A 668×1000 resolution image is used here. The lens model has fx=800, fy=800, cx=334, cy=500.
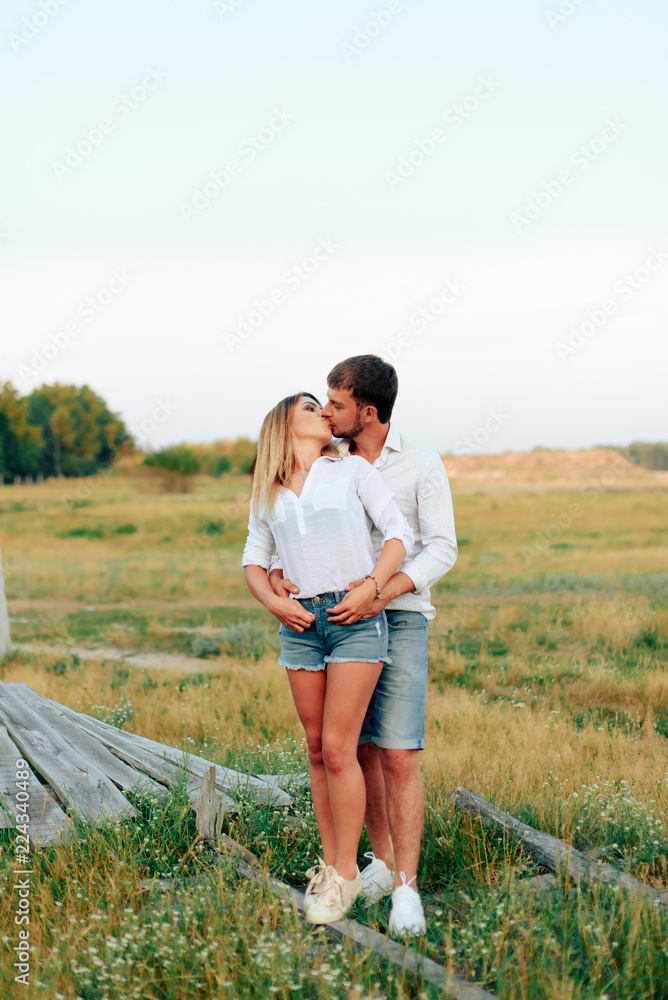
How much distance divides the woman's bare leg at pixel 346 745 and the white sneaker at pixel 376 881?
0.22 metres

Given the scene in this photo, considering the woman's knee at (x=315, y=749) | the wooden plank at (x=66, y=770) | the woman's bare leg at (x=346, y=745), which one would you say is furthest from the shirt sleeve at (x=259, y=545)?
the wooden plank at (x=66, y=770)

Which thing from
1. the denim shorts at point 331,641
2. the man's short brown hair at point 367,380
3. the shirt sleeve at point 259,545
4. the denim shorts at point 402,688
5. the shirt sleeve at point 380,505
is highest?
the man's short brown hair at point 367,380

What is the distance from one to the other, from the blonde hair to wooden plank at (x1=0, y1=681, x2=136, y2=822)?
1.61 metres

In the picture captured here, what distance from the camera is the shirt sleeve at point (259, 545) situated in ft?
11.4

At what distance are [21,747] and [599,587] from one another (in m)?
13.1

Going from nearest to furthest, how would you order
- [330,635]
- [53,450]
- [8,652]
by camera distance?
[330,635], [8,652], [53,450]

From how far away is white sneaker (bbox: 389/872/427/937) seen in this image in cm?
297

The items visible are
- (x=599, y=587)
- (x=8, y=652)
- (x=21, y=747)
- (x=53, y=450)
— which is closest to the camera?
(x=21, y=747)

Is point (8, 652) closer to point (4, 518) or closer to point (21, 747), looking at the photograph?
point (21, 747)

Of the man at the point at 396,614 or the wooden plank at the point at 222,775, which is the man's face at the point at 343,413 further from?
the wooden plank at the point at 222,775

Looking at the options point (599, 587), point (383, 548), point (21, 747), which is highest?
point (383, 548)

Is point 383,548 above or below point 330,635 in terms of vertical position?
above

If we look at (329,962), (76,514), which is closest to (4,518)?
(76,514)

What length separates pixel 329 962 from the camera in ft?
9.19
